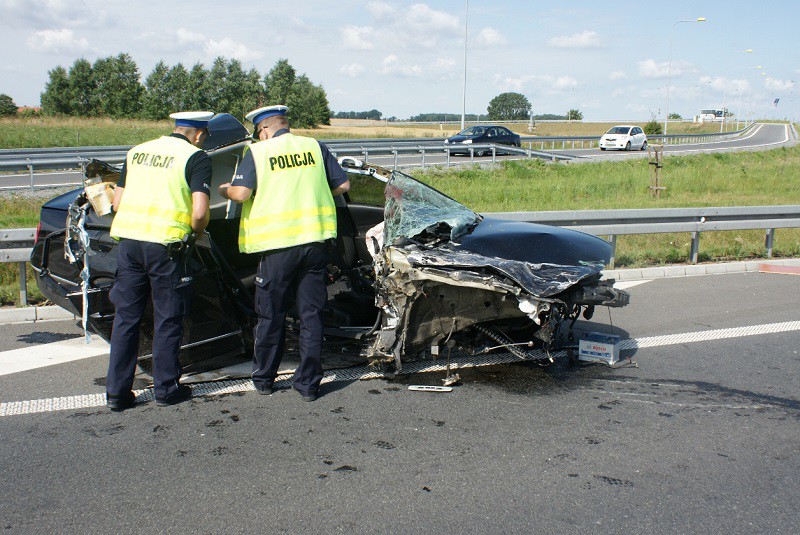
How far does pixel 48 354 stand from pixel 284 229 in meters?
2.36

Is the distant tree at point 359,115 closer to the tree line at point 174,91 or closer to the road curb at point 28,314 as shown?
the tree line at point 174,91

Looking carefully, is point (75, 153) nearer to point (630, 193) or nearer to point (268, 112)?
point (630, 193)

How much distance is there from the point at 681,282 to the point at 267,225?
580cm

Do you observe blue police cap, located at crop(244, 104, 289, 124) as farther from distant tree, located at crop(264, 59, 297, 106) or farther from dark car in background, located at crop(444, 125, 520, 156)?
distant tree, located at crop(264, 59, 297, 106)

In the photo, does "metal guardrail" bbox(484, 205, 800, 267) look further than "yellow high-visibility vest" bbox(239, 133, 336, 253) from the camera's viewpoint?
Yes

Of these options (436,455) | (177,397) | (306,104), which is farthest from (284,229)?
(306,104)

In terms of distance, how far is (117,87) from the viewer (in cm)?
5722

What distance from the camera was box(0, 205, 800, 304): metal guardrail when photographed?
9078 millimetres

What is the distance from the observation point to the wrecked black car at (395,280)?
4.62 metres

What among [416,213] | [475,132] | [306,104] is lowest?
[416,213]

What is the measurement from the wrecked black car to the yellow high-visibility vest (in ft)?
1.38

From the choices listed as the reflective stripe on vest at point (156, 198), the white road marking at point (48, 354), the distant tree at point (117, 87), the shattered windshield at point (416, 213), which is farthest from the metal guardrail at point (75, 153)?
the distant tree at point (117, 87)

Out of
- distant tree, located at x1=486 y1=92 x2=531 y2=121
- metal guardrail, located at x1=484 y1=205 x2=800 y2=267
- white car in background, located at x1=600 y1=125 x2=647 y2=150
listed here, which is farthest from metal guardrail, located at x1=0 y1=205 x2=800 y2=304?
distant tree, located at x1=486 y1=92 x2=531 y2=121

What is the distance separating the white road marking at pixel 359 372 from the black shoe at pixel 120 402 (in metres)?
0.11
